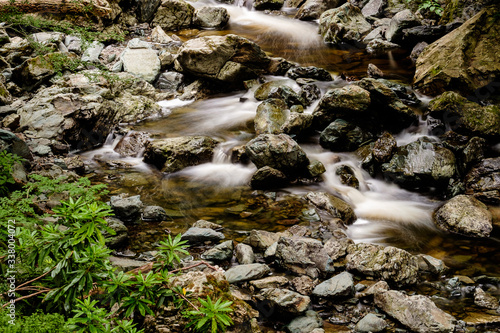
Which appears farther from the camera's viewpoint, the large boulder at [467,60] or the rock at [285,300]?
the large boulder at [467,60]

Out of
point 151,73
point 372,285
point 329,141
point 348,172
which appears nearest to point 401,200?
point 348,172

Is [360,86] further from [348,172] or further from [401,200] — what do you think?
[401,200]

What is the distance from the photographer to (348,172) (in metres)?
7.74

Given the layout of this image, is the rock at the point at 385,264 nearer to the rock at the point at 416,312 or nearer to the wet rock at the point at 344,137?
the rock at the point at 416,312

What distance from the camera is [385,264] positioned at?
4.40 m

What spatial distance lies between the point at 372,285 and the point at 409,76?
380 inches

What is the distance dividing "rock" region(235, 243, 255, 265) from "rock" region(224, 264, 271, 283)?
0.27m

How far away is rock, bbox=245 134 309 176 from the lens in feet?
23.8

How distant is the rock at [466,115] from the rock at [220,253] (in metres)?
6.53

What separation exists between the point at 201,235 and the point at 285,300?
183 cm

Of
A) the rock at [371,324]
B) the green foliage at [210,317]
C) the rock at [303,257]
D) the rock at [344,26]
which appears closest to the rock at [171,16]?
the rock at [344,26]

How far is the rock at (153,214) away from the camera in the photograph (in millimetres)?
5688

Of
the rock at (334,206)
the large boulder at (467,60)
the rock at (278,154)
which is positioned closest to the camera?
the rock at (334,206)

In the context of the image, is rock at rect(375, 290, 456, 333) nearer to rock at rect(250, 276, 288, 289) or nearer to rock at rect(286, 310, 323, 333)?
rock at rect(286, 310, 323, 333)
